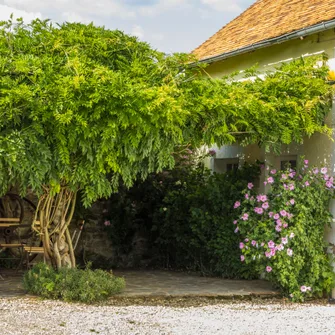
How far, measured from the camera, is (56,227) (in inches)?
370

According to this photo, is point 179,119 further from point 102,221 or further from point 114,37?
point 102,221

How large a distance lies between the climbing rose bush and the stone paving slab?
534 millimetres

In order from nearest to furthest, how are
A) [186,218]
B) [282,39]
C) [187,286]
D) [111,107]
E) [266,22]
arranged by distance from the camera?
[111,107] < [282,39] < [187,286] < [266,22] < [186,218]

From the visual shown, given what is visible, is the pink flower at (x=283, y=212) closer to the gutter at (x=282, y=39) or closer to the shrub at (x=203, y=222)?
the shrub at (x=203, y=222)

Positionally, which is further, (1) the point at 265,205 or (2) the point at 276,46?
(2) the point at 276,46

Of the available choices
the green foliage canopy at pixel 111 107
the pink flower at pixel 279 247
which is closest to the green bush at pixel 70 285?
the green foliage canopy at pixel 111 107

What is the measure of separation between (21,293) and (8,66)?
3.21m

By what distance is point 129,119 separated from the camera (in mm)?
7766

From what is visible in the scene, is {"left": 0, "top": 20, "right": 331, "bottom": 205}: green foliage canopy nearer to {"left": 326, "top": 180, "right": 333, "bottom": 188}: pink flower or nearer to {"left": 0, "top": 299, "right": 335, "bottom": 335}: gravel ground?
{"left": 326, "top": 180, "right": 333, "bottom": 188}: pink flower

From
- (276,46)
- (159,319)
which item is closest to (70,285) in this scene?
(159,319)

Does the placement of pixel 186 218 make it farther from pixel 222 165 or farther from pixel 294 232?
pixel 294 232

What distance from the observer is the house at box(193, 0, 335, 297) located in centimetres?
970

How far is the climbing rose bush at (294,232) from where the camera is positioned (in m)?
9.15

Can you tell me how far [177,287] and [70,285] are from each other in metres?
1.99
